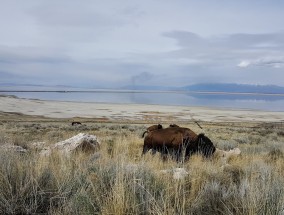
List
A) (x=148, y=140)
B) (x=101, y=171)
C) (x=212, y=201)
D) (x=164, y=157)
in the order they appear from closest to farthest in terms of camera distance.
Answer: (x=212, y=201)
(x=101, y=171)
(x=164, y=157)
(x=148, y=140)

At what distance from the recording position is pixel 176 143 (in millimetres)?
9469

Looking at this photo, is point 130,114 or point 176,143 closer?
point 176,143

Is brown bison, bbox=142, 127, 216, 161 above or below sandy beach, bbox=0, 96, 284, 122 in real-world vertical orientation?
above

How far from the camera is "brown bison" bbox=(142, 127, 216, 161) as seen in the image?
9.46 meters

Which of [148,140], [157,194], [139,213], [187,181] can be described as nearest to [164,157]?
[148,140]

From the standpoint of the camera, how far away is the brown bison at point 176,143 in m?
9.46

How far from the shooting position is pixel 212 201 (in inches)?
187

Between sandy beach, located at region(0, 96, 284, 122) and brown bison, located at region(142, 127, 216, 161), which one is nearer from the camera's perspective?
brown bison, located at region(142, 127, 216, 161)

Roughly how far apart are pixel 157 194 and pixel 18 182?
1.70 meters

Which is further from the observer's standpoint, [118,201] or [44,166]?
[44,166]

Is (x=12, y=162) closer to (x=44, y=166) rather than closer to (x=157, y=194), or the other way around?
(x=44, y=166)

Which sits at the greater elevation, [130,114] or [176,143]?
[176,143]

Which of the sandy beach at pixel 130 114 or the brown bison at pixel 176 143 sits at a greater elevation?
the brown bison at pixel 176 143

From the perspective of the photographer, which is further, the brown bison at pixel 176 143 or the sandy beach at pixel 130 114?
the sandy beach at pixel 130 114
